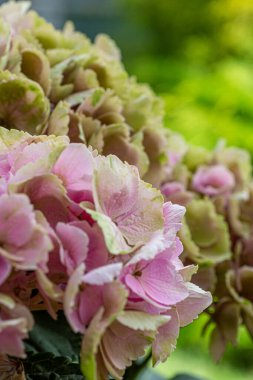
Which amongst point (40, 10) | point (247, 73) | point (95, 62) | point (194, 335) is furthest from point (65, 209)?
point (40, 10)

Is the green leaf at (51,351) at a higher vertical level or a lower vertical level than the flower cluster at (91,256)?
lower

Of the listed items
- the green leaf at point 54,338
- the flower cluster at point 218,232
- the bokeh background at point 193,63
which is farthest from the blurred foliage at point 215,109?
the green leaf at point 54,338

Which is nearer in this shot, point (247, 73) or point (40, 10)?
point (247, 73)

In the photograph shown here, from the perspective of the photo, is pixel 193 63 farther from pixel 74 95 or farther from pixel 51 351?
pixel 51 351

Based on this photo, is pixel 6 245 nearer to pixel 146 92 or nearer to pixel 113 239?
pixel 113 239

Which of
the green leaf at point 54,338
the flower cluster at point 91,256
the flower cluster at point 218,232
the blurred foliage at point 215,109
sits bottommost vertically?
the blurred foliage at point 215,109

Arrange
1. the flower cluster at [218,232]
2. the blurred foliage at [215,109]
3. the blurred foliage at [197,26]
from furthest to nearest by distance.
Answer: the blurred foliage at [197,26] → the blurred foliage at [215,109] → the flower cluster at [218,232]

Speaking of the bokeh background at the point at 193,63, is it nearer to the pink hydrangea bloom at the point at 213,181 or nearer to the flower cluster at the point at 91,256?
the pink hydrangea bloom at the point at 213,181
